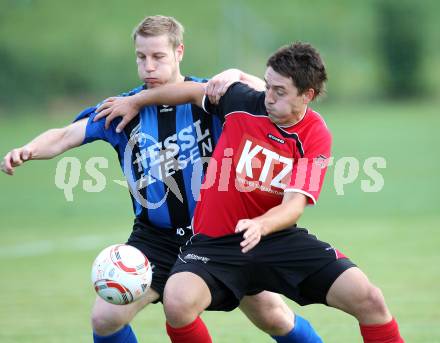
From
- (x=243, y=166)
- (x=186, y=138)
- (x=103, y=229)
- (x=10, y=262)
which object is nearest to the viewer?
(x=243, y=166)

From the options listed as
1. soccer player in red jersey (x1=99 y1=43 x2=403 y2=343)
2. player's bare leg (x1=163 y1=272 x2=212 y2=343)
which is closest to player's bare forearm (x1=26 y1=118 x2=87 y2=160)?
soccer player in red jersey (x1=99 y1=43 x2=403 y2=343)

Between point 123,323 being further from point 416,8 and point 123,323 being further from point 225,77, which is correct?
point 416,8

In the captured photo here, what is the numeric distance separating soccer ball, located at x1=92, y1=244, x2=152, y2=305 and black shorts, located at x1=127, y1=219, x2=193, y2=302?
333mm

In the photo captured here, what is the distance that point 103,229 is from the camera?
553 inches

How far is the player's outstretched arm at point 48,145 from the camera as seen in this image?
19.5ft

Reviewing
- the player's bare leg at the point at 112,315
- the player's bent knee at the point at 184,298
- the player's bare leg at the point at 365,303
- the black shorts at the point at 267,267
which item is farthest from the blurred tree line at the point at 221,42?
the player's bare leg at the point at 365,303

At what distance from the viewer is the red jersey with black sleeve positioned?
225 inches

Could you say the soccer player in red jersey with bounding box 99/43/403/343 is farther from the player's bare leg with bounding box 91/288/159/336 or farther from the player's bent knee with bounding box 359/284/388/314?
the player's bare leg with bounding box 91/288/159/336

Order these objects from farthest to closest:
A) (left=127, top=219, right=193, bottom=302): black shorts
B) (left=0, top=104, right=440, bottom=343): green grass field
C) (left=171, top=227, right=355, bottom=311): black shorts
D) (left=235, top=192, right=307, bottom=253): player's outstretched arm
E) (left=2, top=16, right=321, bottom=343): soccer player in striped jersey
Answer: (left=0, top=104, right=440, bottom=343): green grass field, (left=2, top=16, right=321, bottom=343): soccer player in striped jersey, (left=127, top=219, right=193, bottom=302): black shorts, (left=171, top=227, right=355, bottom=311): black shorts, (left=235, top=192, right=307, bottom=253): player's outstretched arm

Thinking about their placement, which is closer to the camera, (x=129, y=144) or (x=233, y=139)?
(x=233, y=139)

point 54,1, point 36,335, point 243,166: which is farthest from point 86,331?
point 54,1

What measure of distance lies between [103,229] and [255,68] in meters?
18.4

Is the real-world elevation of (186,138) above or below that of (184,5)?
above

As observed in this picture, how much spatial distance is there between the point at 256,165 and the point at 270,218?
1.75 feet
